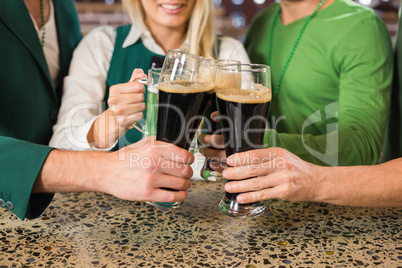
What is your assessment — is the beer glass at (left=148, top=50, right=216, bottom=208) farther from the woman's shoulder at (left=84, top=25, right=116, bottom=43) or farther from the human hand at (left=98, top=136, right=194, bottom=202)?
the woman's shoulder at (left=84, top=25, right=116, bottom=43)

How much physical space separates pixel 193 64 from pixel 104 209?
457mm

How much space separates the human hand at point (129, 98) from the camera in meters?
1.02

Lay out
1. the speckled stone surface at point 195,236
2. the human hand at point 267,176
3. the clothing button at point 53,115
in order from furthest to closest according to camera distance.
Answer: the clothing button at point 53,115, the human hand at point 267,176, the speckled stone surface at point 195,236

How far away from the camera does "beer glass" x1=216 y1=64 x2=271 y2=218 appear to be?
868 millimetres

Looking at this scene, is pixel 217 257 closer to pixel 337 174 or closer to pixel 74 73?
pixel 337 174

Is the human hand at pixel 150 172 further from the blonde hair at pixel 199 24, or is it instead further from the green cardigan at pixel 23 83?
the blonde hair at pixel 199 24

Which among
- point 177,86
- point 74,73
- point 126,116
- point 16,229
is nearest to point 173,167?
point 177,86

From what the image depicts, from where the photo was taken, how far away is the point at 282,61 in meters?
1.69

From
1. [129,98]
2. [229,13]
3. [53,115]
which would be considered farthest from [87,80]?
[229,13]

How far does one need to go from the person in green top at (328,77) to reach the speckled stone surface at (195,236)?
39cm

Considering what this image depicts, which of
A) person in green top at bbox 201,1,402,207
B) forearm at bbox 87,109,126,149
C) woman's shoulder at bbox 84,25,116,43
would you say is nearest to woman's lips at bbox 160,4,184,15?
woman's shoulder at bbox 84,25,116,43

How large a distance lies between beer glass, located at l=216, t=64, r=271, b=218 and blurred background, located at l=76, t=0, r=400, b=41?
3.67 m

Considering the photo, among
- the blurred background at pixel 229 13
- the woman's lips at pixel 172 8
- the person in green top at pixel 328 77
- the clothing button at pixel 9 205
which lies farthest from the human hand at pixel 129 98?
the blurred background at pixel 229 13

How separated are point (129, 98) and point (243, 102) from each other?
0.34 metres
